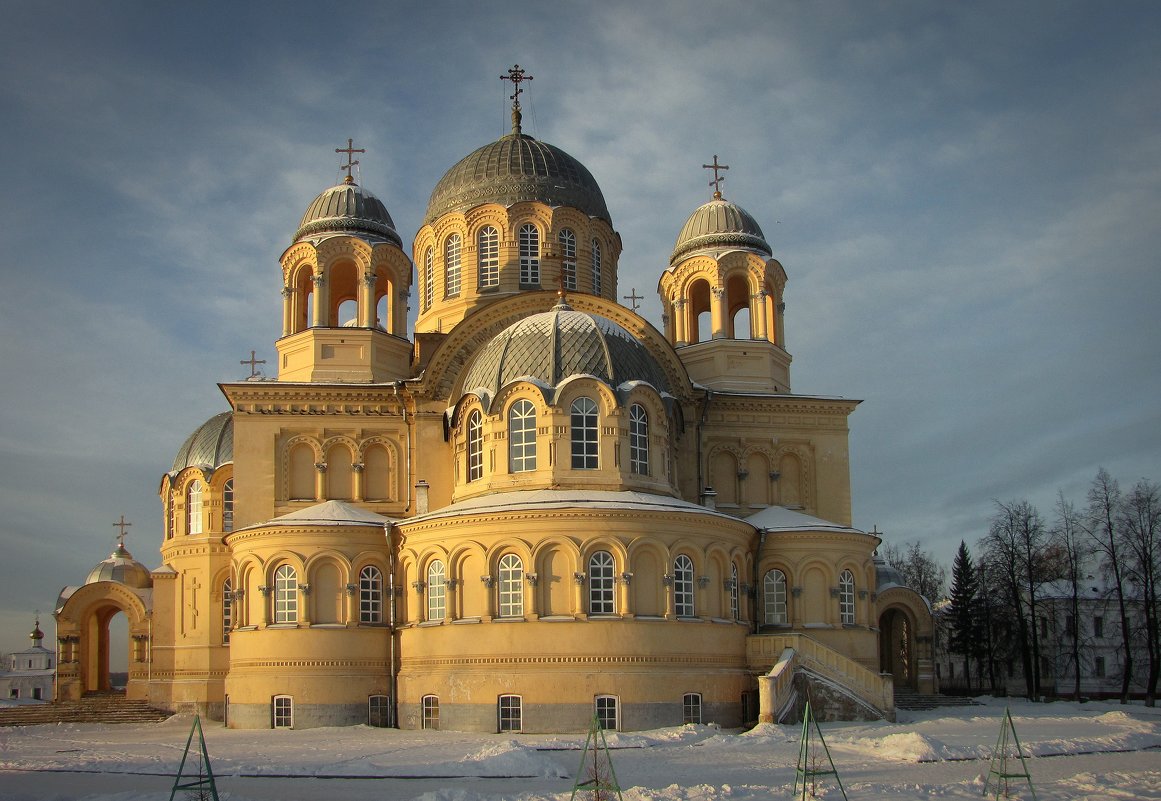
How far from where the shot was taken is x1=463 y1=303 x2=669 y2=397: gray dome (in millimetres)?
30656

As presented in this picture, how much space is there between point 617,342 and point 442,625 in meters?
8.47

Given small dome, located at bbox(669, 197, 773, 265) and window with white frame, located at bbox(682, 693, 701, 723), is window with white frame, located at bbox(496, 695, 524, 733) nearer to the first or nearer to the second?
window with white frame, located at bbox(682, 693, 701, 723)

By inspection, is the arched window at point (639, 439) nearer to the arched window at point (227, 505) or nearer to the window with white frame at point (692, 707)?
the window with white frame at point (692, 707)

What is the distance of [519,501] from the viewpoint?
93.2 feet

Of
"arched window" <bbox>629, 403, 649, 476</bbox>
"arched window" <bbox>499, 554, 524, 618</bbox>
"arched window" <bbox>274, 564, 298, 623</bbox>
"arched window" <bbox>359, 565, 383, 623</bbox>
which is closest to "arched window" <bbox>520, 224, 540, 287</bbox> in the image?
"arched window" <bbox>629, 403, 649, 476</bbox>

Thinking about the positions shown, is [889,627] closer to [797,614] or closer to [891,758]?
[797,614]

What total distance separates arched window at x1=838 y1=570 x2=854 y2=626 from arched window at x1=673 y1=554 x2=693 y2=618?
20.6 feet

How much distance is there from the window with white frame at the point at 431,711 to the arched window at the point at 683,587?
6.04 meters

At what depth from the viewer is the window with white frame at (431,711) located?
29016 millimetres

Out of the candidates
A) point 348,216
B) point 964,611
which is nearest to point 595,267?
point 348,216

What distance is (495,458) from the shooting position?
30.3 meters

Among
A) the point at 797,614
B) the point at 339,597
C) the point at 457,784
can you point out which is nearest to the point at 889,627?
the point at 797,614

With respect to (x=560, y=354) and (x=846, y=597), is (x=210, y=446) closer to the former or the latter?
(x=560, y=354)

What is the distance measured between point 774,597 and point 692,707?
593 cm
